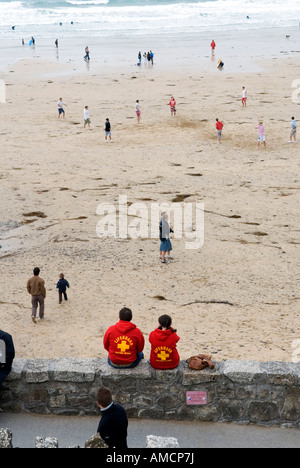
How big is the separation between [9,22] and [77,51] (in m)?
38.2

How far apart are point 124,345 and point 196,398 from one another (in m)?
1.05

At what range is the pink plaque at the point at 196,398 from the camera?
706 cm

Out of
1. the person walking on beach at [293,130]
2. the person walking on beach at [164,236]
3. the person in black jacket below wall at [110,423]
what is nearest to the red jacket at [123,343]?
the person in black jacket below wall at [110,423]

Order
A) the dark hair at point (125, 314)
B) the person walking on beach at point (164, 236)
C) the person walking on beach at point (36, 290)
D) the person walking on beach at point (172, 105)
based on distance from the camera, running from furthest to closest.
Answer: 1. the person walking on beach at point (172, 105)
2. the person walking on beach at point (164, 236)
3. the person walking on beach at point (36, 290)
4. the dark hair at point (125, 314)

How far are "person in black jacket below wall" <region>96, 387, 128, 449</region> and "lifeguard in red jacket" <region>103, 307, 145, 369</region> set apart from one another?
4.65 feet

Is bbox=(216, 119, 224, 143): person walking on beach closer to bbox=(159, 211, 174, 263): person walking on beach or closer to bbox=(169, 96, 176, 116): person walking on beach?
bbox=(169, 96, 176, 116): person walking on beach

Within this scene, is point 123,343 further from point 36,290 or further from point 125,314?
point 36,290

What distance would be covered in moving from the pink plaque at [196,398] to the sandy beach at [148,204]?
289cm

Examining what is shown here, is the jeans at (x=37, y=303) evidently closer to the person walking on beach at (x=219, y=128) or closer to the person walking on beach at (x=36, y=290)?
the person walking on beach at (x=36, y=290)

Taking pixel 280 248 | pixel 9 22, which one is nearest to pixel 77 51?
pixel 9 22

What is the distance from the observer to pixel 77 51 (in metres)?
54.3

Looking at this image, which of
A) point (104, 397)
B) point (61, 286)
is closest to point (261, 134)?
point (61, 286)

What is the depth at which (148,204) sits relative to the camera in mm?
18219
